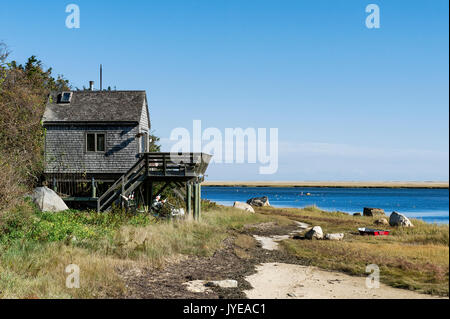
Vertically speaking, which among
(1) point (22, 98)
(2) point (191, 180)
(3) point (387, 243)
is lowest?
(3) point (387, 243)

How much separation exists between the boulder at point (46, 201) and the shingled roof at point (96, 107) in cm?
691

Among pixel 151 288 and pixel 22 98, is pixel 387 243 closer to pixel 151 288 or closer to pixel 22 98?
pixel 151 288

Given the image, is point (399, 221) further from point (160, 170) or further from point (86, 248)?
point (86, 248)

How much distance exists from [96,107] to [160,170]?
716cm

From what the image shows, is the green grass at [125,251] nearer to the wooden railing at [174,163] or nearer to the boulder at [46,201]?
the boulder at [46,201]

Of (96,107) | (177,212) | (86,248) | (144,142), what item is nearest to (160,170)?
(177,212)

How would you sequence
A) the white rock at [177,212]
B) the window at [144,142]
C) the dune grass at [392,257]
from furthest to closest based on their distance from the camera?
the window at [144,142]
the white rock at [177,212]
the dune grass at [392,257]

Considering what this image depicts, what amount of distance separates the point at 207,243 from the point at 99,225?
503cm

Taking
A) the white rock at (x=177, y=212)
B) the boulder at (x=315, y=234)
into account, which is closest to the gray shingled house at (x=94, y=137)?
the white rock at (x=177, y=212)

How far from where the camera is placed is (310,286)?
41.8ft

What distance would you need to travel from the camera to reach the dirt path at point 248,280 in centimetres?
1150

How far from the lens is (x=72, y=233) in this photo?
16500 mm

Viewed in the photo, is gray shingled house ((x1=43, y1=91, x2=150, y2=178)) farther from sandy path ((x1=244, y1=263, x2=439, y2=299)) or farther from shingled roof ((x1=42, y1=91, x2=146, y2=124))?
sandy path ((x1=244, y1=263, x2=439, y2=299))
